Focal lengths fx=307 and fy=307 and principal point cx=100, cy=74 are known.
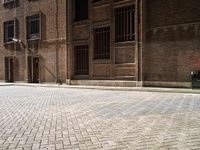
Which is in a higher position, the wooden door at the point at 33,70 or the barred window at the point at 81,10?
the barred window at the point at 81,10

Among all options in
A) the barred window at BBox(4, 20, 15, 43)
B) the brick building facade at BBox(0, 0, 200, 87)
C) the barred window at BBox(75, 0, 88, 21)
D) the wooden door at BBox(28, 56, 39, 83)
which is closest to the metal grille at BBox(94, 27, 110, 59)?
the brick building facade at BBox(0, 0, 200, 87)

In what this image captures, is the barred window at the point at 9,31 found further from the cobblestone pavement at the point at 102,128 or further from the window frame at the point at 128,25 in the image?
the cobblestone pavement at the point at 102,128

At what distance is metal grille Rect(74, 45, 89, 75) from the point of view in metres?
23.6


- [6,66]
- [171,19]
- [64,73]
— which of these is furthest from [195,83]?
[6,66]

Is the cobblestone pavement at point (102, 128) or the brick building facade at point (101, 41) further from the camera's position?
the brick building facade at point (101, 41)

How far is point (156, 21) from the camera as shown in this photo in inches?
746

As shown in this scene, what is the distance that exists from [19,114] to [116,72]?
12.2 meters

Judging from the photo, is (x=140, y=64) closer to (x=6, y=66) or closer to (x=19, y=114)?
(x=19, y=114)

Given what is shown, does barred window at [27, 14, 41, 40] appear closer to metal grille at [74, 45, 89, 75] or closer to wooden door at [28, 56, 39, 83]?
wooden door at [28, 56, 39, 83]

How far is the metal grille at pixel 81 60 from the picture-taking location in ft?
77.5

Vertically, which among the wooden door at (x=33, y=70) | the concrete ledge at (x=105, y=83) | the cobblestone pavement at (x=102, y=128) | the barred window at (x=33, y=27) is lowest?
the cobblestone pavement at (x=102, y=128)

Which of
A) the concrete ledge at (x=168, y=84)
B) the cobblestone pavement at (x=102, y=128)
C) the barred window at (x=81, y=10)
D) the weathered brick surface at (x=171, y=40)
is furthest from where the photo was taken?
the barred window at (x=81, y=10)

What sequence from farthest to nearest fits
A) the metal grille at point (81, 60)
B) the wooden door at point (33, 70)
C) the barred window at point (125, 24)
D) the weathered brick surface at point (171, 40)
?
the wooden door at point (33, 70) → the metal grille at point (81, 60) → the barred window at point (125, 24) → the weathered brick surface at point (171, 40)

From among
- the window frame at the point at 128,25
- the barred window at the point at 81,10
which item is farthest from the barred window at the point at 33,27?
the window frame at the point at 128,25
